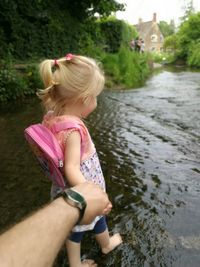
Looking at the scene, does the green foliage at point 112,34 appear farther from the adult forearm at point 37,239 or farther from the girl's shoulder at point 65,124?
the adult forearm at point 37,239

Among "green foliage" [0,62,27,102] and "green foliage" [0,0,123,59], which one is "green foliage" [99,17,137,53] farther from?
"green foliage" [0,62,27,102]

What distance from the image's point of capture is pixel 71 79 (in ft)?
7.37

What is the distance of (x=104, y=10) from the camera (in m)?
14.9

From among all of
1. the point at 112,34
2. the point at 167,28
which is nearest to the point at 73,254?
the point at 112,34

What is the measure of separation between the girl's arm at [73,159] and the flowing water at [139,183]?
707 millimetres

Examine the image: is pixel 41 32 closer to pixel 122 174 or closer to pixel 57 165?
pixel 122 174

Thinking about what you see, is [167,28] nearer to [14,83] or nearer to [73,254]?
[14,83]

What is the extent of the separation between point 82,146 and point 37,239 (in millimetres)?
1084

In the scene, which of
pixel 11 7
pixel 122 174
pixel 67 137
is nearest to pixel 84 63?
pixel 67 137

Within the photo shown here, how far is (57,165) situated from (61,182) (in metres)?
0.14

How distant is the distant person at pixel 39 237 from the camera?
1270 millimetres

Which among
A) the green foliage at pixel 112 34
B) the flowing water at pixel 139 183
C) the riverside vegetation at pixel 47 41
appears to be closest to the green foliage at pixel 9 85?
the riverside vegetation at pixel 47 41

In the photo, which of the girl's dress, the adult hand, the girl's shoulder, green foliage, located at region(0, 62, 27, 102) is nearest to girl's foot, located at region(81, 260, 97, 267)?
the girl's dress

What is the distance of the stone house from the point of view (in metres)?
75.9
